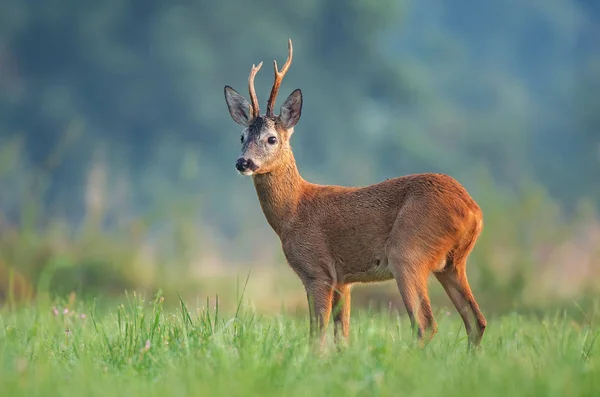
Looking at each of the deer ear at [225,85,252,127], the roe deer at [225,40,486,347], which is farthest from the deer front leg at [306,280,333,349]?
the deer ear at [225,85,252,127]

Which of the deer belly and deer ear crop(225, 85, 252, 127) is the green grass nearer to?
the deer belly

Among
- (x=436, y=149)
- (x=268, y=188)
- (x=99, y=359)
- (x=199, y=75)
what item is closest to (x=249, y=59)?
(x=199, y=75)

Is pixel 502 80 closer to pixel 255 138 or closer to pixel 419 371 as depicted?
pixel 255 138

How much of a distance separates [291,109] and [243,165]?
61 centimetres

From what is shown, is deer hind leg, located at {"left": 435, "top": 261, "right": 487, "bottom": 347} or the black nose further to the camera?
the black nose

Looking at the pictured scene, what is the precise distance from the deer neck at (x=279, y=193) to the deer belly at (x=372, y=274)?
1.87ft

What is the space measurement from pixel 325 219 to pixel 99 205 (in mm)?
5666

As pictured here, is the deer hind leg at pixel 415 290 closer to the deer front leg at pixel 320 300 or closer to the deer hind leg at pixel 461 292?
the deer hind leg at pixel 461 292

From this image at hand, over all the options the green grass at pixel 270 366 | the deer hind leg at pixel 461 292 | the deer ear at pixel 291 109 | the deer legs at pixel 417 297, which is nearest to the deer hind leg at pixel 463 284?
the deer hind leg at pixel 461 292

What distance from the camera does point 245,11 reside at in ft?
74.8

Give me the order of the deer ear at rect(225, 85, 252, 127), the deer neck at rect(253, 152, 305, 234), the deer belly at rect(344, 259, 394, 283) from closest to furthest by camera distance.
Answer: the deer belly at rect(344, 259, 394, 283) → the deer neck at rect(253, 152, 305, 234) → the deer ear at rect(225, 85, 252, 127)

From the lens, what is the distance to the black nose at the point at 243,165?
577 cm

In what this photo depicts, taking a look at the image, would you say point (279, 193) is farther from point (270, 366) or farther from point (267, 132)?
point (270, 366)

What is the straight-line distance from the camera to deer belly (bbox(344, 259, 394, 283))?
557 centimetres
